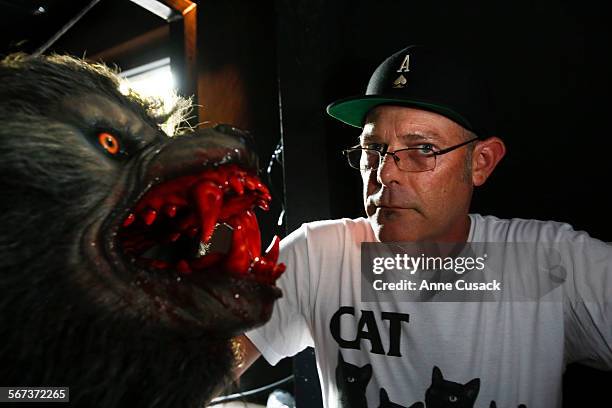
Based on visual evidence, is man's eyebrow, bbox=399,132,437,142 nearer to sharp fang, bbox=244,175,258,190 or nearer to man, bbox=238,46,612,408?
man, bbox=238,46,612,408

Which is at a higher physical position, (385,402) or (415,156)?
(415,156)

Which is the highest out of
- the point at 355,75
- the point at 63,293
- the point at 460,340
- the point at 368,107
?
the point at 355,75

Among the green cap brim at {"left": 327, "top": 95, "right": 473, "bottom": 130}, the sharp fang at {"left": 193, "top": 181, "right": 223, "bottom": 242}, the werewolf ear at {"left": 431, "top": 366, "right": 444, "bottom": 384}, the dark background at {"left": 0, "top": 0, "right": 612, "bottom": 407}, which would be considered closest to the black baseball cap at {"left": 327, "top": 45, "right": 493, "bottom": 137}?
the green cap brim at {"left": 327, "top": 95, "right": 473, "bottom": 130}

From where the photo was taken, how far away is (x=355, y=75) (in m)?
1.48

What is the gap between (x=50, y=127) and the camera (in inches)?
18.8

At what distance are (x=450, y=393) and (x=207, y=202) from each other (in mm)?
784

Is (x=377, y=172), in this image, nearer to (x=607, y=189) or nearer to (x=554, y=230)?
(x=554, y=230)

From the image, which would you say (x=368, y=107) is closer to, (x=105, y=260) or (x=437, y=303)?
(x=437, y=303)

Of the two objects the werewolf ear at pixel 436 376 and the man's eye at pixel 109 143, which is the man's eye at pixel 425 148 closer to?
the werewolf ear at pixel 436 376

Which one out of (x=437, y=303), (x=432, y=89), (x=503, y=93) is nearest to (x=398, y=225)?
(x=437, y=303)

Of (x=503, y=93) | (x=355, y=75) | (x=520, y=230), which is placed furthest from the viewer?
(x=355, y=75)

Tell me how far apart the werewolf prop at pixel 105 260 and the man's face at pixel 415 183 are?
1.86 ft

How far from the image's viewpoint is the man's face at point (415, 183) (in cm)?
105

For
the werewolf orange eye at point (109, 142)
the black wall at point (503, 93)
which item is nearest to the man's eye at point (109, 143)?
the werewolf orange eye at point (109, 142)
